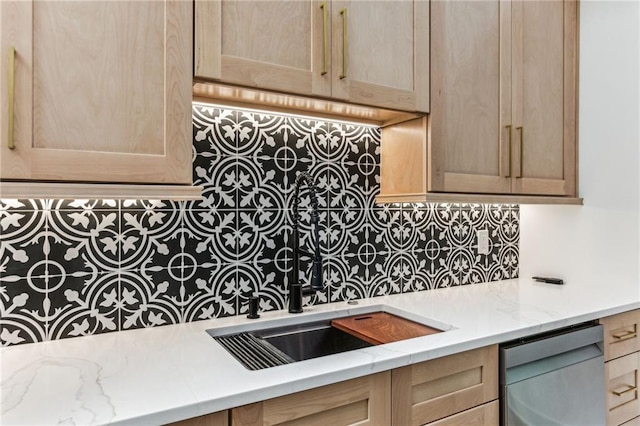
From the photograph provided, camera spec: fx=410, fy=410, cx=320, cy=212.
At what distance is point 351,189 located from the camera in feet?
5.84

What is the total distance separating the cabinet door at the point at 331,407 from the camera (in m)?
0.93

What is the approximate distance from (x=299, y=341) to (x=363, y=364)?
0.51m

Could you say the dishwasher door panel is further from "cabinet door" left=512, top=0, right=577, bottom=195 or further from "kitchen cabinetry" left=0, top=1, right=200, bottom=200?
"kitchen cabinetry" left=0, top=1, right=200, bottom=200

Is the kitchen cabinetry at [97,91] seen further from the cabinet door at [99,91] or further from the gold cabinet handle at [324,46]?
the gold cabinet handle at [324,46]

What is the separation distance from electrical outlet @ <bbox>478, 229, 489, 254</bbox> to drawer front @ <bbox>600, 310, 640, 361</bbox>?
2.16 feet

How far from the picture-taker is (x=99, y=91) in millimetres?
1043

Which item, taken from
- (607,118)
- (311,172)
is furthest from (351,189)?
(607,118)

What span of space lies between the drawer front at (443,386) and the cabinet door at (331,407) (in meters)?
0.04

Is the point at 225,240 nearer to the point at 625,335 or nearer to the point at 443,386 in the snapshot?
the point at 443,386

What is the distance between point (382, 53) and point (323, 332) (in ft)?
3.44

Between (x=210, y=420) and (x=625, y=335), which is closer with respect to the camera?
(x=210, y=420)

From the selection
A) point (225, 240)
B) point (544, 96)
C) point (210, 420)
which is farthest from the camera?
point (544, 96)

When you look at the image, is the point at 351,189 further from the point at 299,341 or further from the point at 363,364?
the point at 363,364

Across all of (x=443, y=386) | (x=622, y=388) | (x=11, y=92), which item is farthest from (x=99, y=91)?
(x=622, y=388)
